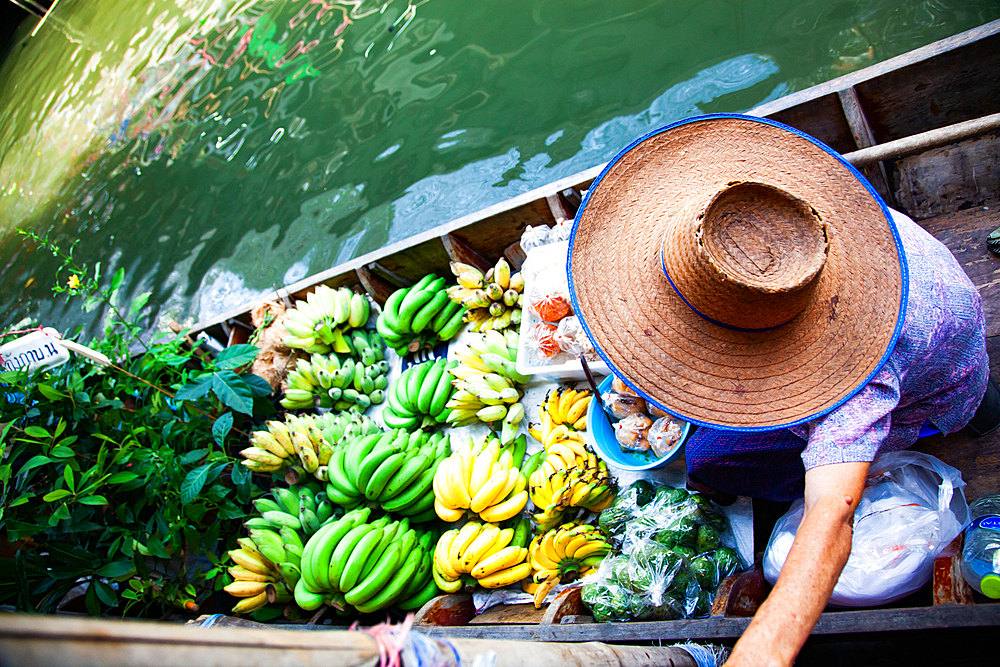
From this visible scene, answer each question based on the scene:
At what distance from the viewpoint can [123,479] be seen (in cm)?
279

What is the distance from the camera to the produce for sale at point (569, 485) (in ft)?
7.41

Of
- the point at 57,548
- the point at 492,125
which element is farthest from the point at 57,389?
the point at 492,125

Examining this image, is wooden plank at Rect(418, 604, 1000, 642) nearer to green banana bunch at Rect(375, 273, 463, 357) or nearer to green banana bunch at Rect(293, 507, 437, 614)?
green banana bunch at Rect(293, 507, 437, 614)

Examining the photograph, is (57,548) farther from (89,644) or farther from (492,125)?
(492,125)

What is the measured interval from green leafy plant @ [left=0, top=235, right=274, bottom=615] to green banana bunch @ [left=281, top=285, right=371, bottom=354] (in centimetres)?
27

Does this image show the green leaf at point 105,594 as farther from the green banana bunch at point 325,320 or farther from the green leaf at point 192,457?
the green banana bunch at point 325,320

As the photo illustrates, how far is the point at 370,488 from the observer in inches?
98.5

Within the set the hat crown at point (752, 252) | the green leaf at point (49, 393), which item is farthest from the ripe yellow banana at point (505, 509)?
the green leaf at point (49, 393)

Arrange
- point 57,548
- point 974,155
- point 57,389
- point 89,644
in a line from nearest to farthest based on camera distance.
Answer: point 89,644, point 974,155, point 57,548, point 57,389

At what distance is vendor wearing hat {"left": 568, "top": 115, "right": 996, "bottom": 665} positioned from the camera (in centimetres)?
125

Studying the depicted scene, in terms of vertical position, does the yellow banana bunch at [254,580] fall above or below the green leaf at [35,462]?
below

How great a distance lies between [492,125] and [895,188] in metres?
2.73

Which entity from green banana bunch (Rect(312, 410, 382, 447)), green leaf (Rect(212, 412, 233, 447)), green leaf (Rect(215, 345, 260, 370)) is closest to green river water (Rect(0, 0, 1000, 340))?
green leaf (Rect(215, 345, 260, 370))

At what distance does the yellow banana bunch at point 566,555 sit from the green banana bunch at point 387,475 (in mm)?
617
